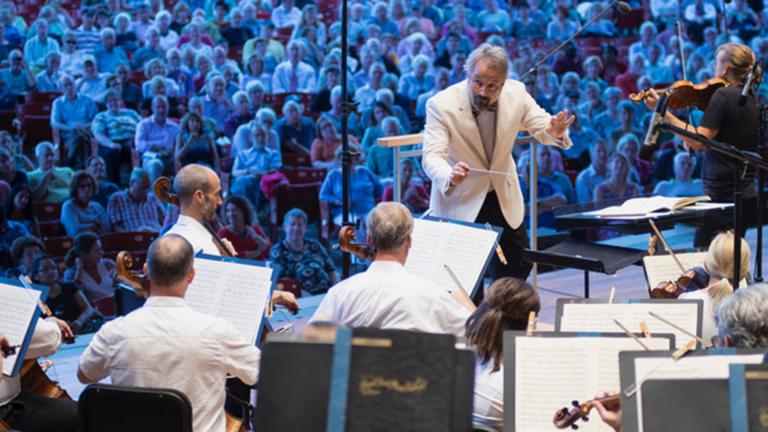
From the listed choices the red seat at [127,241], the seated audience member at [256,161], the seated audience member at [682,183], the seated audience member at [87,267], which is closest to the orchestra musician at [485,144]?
the seated audience member at [87,267]

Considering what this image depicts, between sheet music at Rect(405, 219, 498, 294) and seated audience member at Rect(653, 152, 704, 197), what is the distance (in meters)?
5.27

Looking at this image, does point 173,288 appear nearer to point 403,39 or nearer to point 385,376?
point 385,376

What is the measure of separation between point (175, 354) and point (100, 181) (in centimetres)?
482

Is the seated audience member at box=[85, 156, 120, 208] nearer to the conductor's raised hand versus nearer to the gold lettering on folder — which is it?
the conductor's raised hand

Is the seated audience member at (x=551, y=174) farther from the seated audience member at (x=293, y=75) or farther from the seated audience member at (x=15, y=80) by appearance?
the seated audience member at (x=15, y=80)

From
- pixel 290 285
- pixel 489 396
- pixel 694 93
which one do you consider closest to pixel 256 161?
pixel 290 285

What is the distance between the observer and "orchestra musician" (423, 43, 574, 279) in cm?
455

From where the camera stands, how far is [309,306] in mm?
6844

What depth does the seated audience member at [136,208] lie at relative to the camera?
734 cm

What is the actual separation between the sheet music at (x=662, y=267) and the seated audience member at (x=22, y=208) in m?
4.58

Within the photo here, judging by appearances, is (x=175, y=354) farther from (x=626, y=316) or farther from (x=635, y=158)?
(x=635, y=158)

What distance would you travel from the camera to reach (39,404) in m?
3.52

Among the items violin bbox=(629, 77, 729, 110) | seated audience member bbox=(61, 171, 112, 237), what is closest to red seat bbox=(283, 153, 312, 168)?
seated audience member bbox=(61, 171, 112, 237)

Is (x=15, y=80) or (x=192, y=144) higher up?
(x=15, y=80)
